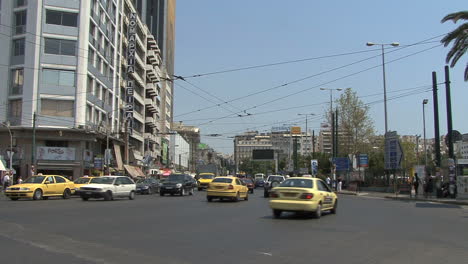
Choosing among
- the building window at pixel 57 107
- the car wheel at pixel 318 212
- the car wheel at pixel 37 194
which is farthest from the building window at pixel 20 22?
the car wheel at pixel 318 212

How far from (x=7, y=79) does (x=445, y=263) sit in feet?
161

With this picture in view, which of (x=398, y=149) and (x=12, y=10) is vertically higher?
(x=12, y=10)

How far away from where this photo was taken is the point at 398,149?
3934cm

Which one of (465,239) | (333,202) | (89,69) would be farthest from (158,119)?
(465,239)

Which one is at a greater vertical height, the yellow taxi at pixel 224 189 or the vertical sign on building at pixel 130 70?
the vertical sign on building at pixel 130 70

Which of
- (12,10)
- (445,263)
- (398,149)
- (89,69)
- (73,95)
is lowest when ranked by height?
(445,263)

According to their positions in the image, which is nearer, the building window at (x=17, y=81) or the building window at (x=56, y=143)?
the building window at (x=17, y=81)

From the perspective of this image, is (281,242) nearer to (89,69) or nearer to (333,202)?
(333,202)

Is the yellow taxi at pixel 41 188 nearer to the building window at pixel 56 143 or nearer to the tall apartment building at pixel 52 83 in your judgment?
the tall apartment building at pixel 52 83

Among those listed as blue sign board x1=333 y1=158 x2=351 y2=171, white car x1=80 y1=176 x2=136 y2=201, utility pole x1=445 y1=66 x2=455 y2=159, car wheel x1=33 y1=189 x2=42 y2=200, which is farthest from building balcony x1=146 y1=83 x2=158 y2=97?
utility pole x1=445 y1=66 x2=455 y2=159

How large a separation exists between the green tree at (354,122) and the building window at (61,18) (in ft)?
107

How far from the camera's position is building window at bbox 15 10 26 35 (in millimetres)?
48562

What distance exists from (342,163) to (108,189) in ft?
100

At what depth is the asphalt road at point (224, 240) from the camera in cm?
885
